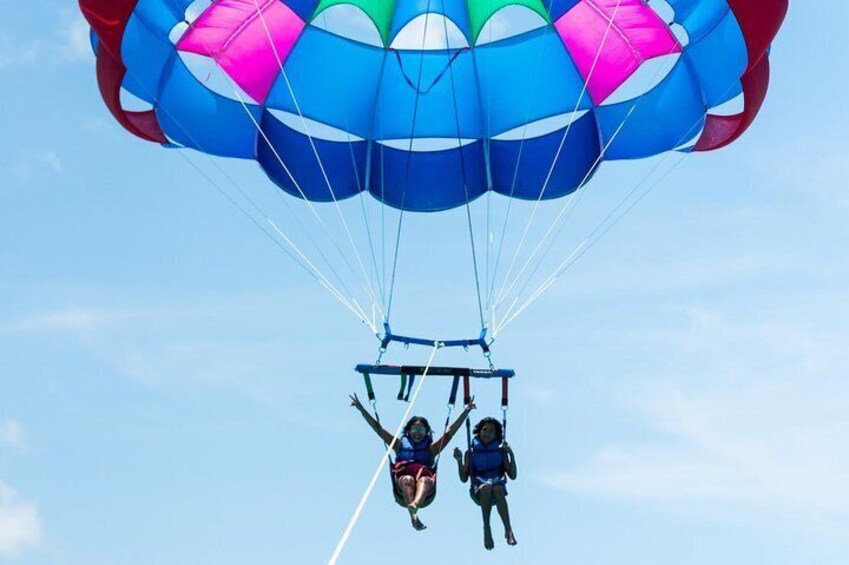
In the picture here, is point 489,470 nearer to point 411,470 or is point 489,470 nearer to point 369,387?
point 411,470

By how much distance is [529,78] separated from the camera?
1217 centimetres

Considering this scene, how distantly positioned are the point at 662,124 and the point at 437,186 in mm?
2045

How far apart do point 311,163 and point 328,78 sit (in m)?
0.83

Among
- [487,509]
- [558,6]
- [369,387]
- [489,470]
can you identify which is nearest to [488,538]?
[487,509]

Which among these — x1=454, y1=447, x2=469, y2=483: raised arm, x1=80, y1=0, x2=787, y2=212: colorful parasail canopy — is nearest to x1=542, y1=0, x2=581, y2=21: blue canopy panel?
x1=80, y1=0, x2=787, y2=212: colorful parasail canopy

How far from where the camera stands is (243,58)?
38.8 ft

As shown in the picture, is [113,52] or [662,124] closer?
[113,52]

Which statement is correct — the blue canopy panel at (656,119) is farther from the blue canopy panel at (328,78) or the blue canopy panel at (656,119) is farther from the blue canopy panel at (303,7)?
the blue canopy panel at (303,7)

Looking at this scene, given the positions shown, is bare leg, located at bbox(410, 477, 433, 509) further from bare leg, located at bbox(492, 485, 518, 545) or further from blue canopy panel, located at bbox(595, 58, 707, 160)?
blue canopy panel, located at bbox(595, 58, 707, 160)

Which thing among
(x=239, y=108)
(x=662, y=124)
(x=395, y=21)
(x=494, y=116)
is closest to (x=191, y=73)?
(x=239, y=108)

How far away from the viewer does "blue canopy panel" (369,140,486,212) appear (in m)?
12.6

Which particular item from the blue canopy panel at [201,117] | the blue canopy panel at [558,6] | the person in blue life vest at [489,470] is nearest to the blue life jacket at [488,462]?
the person in blue life vest at [489,470]

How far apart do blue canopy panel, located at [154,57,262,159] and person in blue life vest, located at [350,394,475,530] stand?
285 cm

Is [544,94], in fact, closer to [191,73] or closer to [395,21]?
[395,21]
